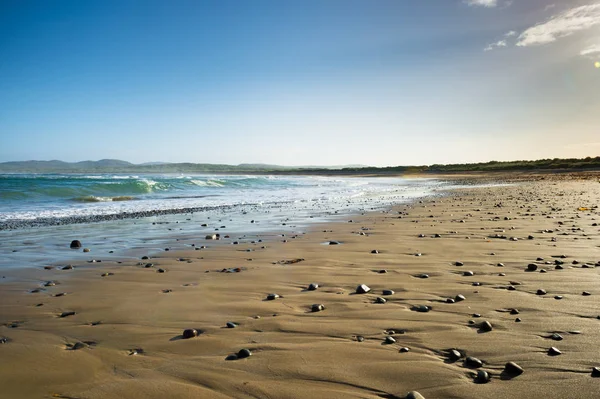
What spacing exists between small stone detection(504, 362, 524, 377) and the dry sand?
46 millimetres

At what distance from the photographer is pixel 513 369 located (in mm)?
2695

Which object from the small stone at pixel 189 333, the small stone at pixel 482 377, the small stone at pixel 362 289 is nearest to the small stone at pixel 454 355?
the small stone at pixel 482 377

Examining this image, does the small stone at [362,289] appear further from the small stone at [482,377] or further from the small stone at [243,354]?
the small stone at [482,377]

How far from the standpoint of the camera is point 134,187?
107 ft

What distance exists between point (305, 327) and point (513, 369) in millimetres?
1756

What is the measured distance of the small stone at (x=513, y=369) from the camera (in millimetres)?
2680

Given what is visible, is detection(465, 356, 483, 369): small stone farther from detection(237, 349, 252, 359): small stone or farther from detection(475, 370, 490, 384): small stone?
detection(237, 349, 252, 359): small stone

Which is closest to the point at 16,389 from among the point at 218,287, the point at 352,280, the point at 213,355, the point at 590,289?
the point at 213,355

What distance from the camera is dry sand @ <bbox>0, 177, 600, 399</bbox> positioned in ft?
8.79

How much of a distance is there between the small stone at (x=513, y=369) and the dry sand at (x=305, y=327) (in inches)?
1.8

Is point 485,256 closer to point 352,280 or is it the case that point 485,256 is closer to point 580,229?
point 352,280

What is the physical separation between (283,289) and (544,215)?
34.0ft

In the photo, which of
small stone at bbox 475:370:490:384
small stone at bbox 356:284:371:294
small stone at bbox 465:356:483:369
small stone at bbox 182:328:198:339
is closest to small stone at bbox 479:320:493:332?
small stone at bbox 465:356:483:369

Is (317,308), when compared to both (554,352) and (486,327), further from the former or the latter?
(554,352)
